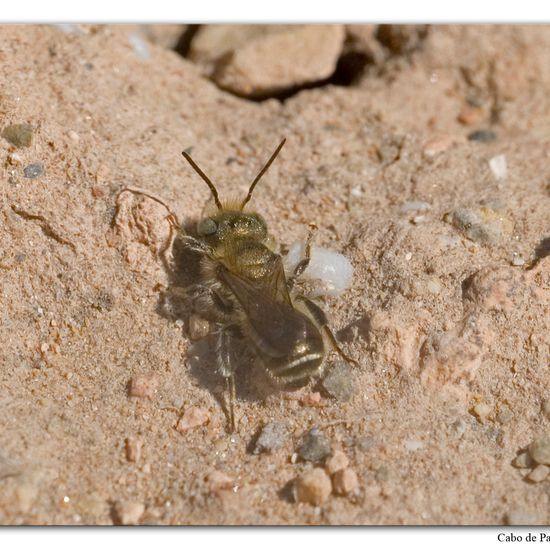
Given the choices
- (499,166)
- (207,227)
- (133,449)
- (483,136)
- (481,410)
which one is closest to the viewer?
(133,449)

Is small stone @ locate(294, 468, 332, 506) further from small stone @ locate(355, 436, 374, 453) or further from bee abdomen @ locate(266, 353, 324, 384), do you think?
bee abdomen @ locate(266, 353, 324, 384)

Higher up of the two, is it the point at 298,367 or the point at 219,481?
the point at 298,367

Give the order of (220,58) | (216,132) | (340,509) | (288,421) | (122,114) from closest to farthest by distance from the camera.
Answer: (340,509), (288,421), (122,114), (216,132), (220,58)

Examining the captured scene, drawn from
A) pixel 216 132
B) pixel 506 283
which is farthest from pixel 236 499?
pixel 216 132

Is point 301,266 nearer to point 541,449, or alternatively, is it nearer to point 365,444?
point 365,444

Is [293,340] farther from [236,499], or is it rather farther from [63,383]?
[63,383]

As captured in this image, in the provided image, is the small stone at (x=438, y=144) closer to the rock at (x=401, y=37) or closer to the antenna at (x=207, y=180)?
the rock at (x=401, y=37)

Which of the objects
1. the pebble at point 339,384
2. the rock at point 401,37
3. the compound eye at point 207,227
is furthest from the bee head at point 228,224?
the rock at point 401,37

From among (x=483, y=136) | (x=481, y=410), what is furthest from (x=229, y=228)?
(x=483, y=136)
